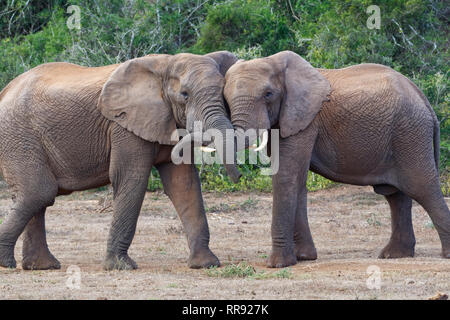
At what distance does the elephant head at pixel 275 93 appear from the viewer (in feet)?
26.4

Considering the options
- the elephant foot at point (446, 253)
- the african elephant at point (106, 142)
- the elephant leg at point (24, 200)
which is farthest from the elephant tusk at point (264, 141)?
the elephant foot at point (446, 253)

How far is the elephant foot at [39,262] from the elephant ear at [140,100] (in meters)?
1.47

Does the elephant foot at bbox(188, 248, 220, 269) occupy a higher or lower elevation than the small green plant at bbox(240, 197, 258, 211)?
higher

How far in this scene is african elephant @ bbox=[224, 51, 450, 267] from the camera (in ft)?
27.9

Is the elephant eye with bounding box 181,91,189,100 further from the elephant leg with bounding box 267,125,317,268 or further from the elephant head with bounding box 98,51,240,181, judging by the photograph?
the elephant leg with bounding box 267,125,317,268

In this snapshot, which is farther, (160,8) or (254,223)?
(160,8)

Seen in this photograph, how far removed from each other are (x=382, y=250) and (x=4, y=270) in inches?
143

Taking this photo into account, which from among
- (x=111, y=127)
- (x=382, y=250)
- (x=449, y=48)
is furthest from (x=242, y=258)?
(x=449, y=48)

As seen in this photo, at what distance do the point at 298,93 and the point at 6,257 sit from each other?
3005 mm

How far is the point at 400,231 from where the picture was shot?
930 cm

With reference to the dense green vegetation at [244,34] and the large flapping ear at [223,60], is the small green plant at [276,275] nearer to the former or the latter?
the large flapping ear at [223,60]

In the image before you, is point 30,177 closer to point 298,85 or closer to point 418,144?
point 298,85

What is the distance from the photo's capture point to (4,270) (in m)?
8.42

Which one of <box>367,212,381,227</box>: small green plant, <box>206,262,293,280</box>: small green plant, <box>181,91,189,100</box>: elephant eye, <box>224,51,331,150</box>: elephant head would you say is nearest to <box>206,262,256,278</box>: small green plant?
<box>206,262,293,280</box>: small green plant
